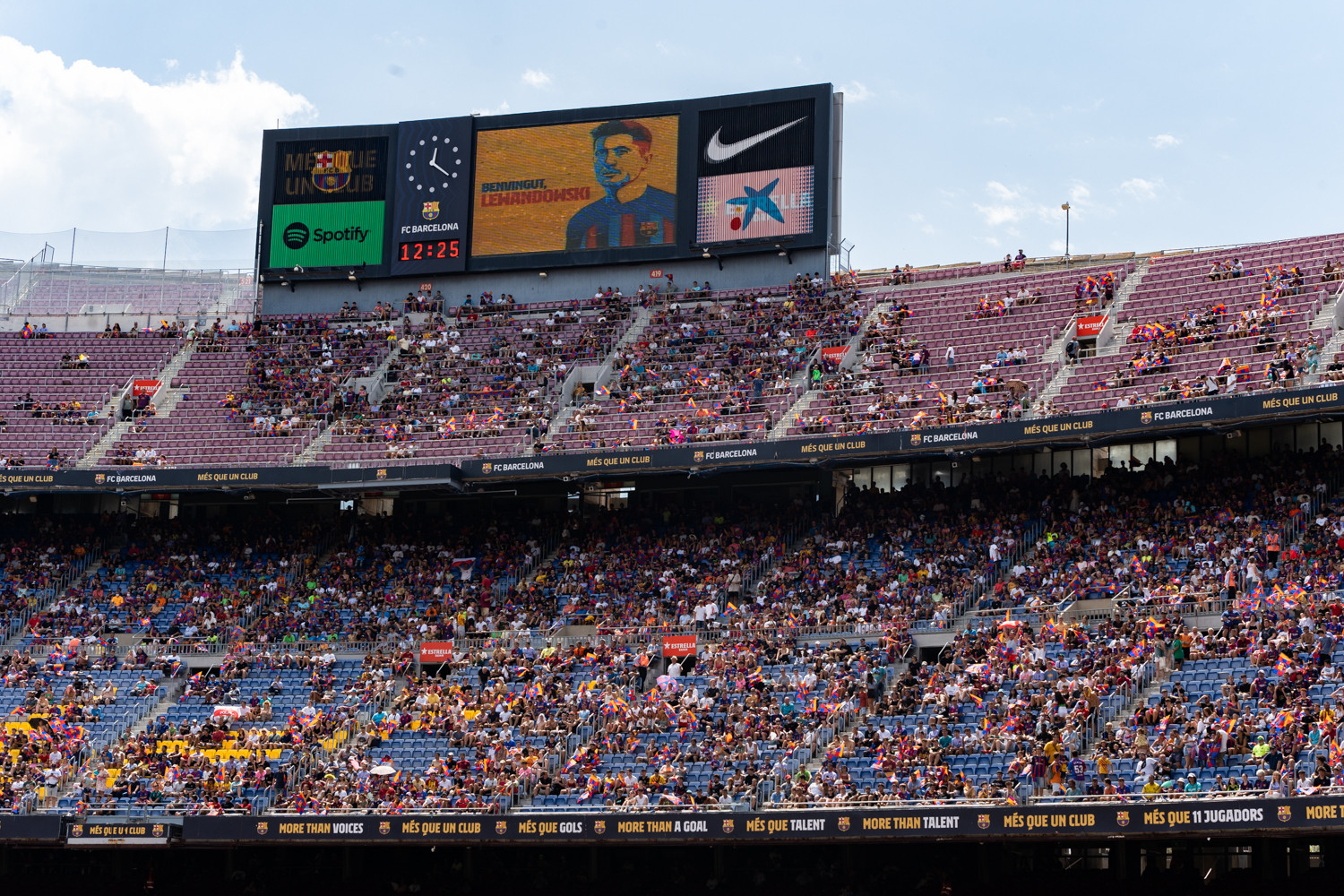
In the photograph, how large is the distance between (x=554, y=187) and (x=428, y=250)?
530cm

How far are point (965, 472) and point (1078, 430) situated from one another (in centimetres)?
503

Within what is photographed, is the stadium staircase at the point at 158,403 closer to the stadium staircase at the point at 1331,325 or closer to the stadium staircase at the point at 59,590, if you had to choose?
the stadium staircase at the point at 59,590

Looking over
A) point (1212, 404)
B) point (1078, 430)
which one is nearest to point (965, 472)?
point (1078, 430)

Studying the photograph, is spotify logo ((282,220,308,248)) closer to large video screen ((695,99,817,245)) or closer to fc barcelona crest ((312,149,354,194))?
fc barcelona crest ((312,149,354,194))

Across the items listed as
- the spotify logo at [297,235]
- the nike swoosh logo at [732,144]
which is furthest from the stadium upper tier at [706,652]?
the nike swoosh logo at [732,144]

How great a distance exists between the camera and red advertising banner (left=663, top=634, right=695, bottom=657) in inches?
1668

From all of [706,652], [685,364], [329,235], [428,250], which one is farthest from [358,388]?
[706,652]

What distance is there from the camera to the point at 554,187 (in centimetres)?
5897

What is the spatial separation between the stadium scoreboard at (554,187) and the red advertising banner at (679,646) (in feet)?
61.2

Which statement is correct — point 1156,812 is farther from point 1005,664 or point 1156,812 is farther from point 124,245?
point 124,245

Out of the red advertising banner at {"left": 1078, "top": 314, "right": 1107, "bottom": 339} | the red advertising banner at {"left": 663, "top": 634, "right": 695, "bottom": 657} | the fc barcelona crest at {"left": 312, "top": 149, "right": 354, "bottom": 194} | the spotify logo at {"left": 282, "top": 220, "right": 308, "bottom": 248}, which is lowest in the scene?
the red advertising banner at {"left": 663, "top": 634, "right": 695, "bottom": 657}

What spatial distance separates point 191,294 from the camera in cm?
6369

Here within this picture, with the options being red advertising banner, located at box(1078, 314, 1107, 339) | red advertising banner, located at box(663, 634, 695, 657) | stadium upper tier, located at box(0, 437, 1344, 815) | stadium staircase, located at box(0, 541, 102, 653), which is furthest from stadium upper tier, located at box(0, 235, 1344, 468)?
red advertising banner, located at box(663, 634, 695, 657)

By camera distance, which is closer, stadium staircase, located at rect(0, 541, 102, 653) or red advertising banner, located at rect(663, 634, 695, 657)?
red advertising banner, located at rect(663, 634, 695, 657)
